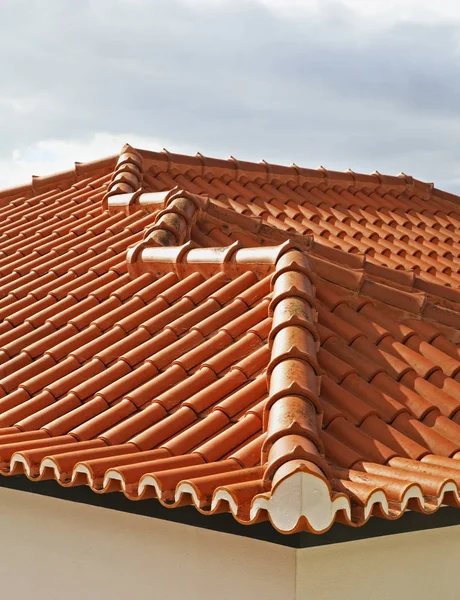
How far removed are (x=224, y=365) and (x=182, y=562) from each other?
53.2 inches

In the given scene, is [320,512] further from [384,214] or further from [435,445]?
[384,214]

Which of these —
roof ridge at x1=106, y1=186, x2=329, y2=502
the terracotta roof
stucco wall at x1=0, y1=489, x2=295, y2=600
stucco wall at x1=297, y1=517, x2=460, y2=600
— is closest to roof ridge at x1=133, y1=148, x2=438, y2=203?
the terracotta roof

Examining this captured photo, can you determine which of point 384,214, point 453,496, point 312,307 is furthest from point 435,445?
point 384,214

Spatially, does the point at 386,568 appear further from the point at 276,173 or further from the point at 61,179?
the point at 61,179

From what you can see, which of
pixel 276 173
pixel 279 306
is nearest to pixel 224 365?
pixel 279 306

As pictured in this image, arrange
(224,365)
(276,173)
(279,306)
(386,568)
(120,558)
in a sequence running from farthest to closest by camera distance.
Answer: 1. (276,173)
2. (279,306)
3. (224,365)
4. (120,558)
5. (386,568)

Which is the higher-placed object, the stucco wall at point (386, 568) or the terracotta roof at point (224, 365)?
the terracotta roof at point (224, 365)

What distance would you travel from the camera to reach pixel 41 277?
8.64m

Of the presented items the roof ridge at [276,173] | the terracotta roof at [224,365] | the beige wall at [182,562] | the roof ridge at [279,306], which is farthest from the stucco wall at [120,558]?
the roof ridge at [276,173]

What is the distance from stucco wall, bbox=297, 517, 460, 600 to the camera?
456 cm

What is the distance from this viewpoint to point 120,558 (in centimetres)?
531

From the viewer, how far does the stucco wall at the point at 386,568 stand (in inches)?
179

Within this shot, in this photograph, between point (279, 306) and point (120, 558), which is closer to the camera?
point (120, 558)

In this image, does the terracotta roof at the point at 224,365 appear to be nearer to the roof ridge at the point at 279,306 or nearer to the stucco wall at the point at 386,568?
the roof ridge at the point at 279,306
